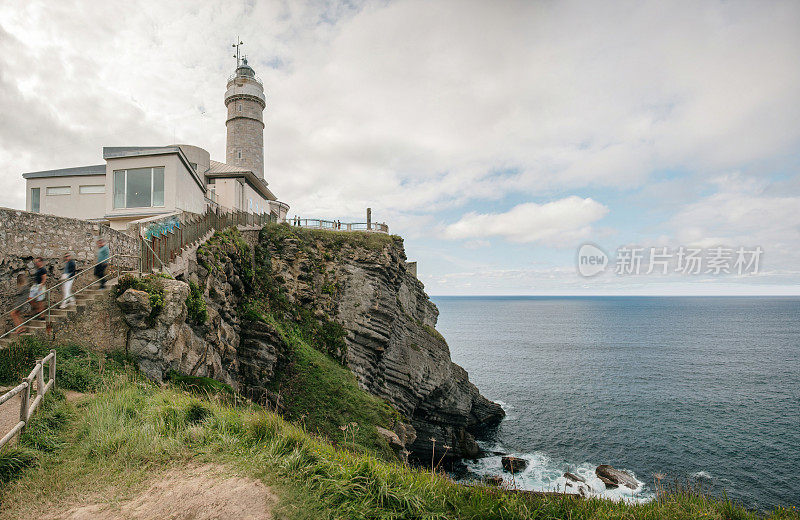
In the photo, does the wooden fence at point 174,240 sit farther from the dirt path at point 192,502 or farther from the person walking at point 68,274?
the dirt path at point 192,502

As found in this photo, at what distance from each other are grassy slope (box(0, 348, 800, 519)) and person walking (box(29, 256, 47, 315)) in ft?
17.0

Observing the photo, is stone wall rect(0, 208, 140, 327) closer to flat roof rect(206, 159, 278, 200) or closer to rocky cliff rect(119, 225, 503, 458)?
rocky cliff rect(119, 225, 503, 458)

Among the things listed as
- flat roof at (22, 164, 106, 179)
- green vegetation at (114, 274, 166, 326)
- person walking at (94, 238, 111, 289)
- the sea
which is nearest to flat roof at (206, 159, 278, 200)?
flat roof at (22, 164, 106, 179)

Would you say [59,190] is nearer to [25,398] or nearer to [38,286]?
[38,286]

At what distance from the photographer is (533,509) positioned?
5.97 meters

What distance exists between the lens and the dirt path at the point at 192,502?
5223mm

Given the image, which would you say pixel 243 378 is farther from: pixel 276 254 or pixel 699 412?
pixel 699 412

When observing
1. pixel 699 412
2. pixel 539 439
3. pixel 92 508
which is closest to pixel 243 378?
pixel 92 508

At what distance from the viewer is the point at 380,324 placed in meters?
30.2

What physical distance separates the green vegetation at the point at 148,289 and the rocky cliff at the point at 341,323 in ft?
10.0

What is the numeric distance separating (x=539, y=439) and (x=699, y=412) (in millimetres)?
18937

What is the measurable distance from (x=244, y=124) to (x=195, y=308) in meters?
36.5

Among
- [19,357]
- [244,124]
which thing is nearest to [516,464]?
[19,357]

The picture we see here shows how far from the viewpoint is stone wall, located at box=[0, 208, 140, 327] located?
36.3 feet
